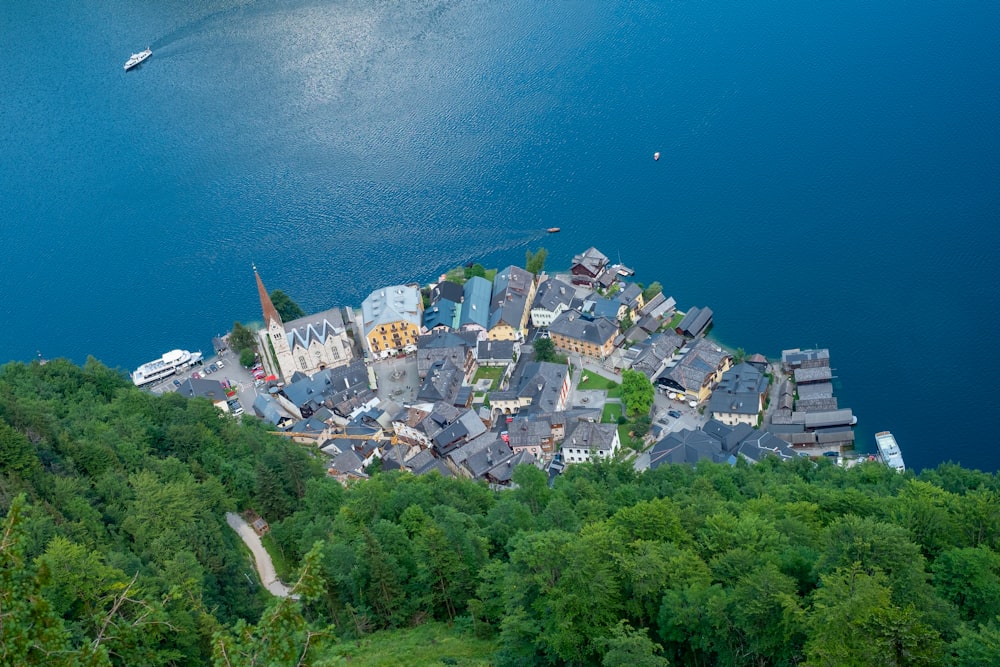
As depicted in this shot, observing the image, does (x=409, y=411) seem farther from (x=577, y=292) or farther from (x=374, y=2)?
(x=374, y=2)

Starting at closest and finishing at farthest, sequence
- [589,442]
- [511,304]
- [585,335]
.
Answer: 1. [589,442]
2. [585,335]
3. [511,304]

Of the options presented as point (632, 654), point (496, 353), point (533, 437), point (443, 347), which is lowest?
point (632, 654)

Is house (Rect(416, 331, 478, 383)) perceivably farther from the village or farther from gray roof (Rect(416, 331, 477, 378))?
the village

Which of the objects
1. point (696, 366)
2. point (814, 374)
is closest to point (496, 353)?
point (696, 366)

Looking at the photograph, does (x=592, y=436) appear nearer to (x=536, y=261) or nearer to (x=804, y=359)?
(x=804, y=359)

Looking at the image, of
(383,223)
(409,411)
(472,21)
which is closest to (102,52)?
(472,21)

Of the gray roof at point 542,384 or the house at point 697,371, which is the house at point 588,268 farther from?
the house at point 697,371
